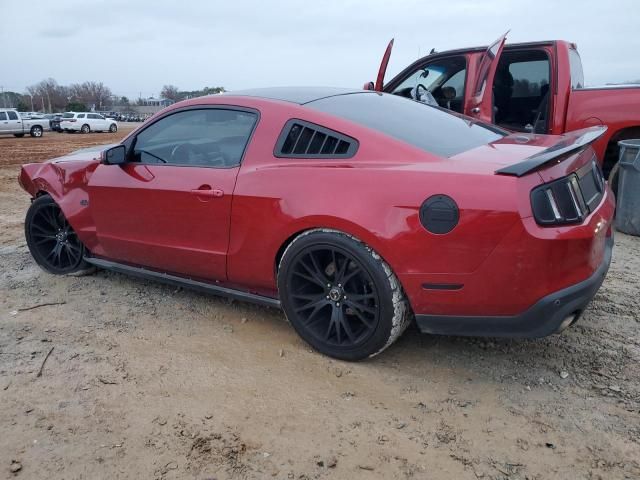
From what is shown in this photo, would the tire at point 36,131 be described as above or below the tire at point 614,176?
above

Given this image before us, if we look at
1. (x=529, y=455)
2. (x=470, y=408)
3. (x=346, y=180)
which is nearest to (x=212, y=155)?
(x=346, y=180)

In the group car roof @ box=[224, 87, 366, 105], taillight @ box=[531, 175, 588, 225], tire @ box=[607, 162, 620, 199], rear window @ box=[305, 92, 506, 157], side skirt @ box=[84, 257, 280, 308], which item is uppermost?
car roof @ box=[224, 87, 366, 105]

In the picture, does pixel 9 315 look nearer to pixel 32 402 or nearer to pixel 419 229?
pixel 32 402

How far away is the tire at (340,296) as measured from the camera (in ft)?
8.98

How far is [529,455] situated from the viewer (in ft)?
7.34

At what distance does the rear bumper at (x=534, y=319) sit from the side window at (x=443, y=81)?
389cm

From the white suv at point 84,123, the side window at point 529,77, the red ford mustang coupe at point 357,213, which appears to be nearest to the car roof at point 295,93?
the red ford mustang coupe at point 357,213

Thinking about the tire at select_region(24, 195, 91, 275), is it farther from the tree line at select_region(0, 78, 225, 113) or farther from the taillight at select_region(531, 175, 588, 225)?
the tree line at select_region(0, 78, 225, 113)

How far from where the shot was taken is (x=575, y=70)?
5.93 m

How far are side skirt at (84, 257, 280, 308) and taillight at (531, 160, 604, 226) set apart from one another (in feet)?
5.07

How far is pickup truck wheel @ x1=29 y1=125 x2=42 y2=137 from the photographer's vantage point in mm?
27895

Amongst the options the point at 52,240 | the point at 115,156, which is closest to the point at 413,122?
the point at 115,156

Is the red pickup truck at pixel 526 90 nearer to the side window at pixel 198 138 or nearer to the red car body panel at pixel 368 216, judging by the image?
the red car body panel at pixel 368 216

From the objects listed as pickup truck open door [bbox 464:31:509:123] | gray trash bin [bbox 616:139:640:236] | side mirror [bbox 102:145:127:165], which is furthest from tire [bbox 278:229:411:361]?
gray trash bin [bbox 616:139:640:236]
